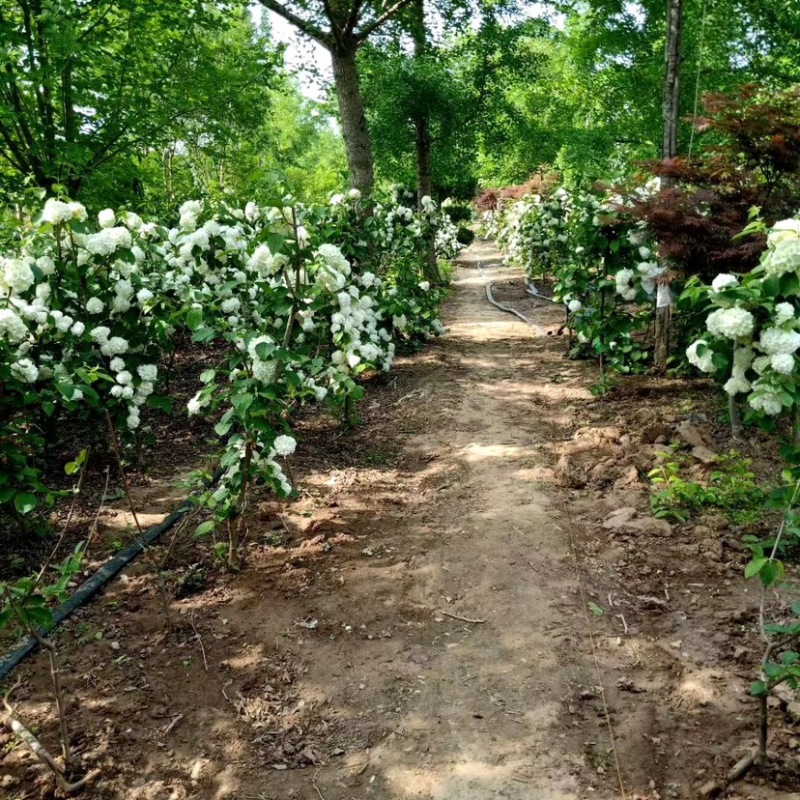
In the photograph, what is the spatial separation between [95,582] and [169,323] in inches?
66.0

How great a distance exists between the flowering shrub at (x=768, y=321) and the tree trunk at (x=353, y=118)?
6440 mm

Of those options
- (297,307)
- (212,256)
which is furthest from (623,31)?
(297,307)

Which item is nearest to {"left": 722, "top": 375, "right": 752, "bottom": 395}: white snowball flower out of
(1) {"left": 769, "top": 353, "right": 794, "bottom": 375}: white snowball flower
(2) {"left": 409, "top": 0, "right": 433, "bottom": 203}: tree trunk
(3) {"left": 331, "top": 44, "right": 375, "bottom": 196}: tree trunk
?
(1) {"left": 769, "top": 353, "right": 794, "bottom": 375}: white snowball flower

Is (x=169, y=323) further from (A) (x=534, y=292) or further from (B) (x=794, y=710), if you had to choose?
(A) (x=534, y=292)

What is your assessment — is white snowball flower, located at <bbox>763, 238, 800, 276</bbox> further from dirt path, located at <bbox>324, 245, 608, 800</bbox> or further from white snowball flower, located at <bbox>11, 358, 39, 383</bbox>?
white snowball flower, located at <bbox>11, 358, 39, 383</bbox>

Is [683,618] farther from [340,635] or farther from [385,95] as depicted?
[385,95]

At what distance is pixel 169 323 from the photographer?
4.24 metres

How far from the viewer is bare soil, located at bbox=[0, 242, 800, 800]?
7.25 feet

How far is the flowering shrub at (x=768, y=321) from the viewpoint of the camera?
2.33 m

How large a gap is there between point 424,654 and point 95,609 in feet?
5.03

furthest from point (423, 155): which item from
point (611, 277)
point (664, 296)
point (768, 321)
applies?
point (768, 321)

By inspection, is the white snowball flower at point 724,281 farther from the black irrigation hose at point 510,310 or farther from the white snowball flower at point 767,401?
the black irrigation hose at point 510,310

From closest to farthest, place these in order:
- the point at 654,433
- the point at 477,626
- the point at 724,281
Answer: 1. the point at 724,281
2. the point at 477,626
3. the point at 654,433

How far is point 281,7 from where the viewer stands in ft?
26.5
